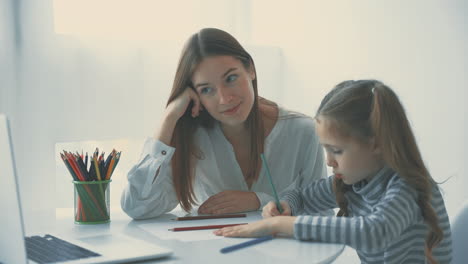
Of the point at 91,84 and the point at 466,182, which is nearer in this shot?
the point at 466,182

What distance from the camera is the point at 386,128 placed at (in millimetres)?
1268

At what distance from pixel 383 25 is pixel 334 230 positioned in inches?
55.2

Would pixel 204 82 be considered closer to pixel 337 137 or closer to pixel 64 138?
pixel 337 137

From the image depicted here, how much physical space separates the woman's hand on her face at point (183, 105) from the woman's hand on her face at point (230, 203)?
27 centimetres

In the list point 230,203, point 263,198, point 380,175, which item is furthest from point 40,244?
point 380,175

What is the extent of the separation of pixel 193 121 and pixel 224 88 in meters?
0.22

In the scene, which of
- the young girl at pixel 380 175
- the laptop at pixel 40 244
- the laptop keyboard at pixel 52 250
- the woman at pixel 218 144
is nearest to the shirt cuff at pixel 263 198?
the woman at pixel 218 144

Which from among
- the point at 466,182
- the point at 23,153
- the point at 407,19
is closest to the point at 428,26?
the point at 407,19

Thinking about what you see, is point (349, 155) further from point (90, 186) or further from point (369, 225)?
point (90, 186)

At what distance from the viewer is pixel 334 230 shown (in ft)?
3.76

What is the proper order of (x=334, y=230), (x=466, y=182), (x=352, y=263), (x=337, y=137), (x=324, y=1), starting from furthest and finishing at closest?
(x=324, y=1) → (x=352, y=263) → (x=466, y=182) → (x=337, y=137) → (x=334, y=230)

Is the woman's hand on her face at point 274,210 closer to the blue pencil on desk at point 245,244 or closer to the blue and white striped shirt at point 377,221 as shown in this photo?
the blue and white striped shirt at point 377,221

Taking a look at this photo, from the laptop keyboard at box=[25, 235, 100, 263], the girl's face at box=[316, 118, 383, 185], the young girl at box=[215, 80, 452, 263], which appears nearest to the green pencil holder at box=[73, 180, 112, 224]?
the laptop keyboard at box=[25, 235, 100, 263]

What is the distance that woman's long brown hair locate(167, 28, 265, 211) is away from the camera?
1.66 meters
